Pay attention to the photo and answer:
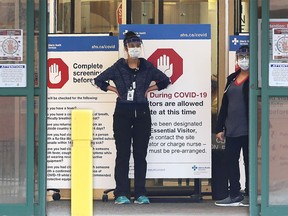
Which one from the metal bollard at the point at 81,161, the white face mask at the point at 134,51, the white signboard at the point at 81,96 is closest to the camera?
the metal bollard at the point at 81,161

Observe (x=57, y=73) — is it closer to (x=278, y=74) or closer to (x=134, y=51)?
(x=134, y=51)

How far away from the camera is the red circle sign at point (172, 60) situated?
25.8 feet

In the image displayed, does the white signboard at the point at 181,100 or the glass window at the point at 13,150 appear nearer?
the glass window at the point at 13,150

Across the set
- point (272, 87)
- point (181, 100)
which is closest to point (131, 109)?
point (181, 100)

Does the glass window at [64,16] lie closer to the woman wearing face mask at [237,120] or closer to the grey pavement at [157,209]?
the grey pavement at [157,209]

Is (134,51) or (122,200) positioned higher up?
(134,51)

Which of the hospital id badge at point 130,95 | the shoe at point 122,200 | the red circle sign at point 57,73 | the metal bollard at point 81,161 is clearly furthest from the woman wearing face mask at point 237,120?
the red circle sign at point 57,73

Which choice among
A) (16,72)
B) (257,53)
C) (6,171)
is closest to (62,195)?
(6,171)

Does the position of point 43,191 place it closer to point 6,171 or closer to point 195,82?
point 6,171

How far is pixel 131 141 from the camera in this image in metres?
7.76

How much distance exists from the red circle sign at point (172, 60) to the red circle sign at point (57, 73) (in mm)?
1019

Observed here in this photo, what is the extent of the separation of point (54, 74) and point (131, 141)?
124 centimetres

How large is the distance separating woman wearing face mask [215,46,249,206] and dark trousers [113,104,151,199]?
36.1 inches

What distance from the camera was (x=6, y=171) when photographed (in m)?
7.17
